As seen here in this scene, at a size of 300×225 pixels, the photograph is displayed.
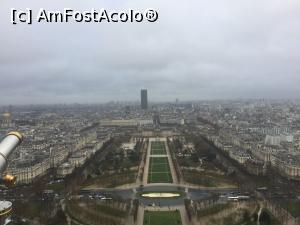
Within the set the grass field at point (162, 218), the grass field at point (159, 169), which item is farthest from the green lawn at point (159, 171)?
the grass field at point (162, 218)

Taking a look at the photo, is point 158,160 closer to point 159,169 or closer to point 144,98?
point 159,169

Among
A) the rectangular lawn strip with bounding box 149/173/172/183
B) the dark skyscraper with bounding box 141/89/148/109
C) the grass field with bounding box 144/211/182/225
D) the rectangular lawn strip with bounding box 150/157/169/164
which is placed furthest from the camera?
the dark skyscraper with bounding box 141/89/148/109

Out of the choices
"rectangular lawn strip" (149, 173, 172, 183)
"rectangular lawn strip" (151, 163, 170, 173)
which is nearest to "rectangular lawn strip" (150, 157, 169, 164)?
"rectangular lawn strip" (151, 163, 170, 173)

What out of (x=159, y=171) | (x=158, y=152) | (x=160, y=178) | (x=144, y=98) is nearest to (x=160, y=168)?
(x=159, y=171)

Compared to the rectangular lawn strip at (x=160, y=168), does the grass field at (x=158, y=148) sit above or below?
below

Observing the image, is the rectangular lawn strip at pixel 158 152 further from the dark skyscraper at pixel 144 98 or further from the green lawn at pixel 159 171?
the dark skyscraper at pixel 144 98

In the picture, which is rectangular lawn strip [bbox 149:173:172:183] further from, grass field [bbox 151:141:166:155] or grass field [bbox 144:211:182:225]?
grass field [bbox 151:141:166:155]

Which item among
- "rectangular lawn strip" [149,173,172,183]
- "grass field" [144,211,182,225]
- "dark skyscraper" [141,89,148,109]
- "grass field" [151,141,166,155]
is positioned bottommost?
"grass field" [151,141,166,155]
